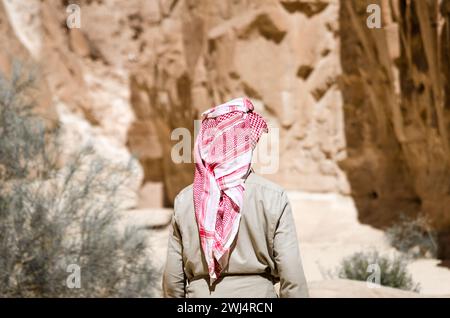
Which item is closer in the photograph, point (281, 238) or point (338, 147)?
point (281, 238)

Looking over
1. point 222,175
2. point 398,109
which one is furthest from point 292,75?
point 222,175

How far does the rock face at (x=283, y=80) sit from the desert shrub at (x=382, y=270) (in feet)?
4.36

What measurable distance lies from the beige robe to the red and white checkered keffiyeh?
0.13 feet

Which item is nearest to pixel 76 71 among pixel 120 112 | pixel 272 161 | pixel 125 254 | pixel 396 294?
pixel 120 112

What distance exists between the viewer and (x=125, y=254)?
26.5 ft

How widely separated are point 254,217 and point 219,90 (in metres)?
9.95

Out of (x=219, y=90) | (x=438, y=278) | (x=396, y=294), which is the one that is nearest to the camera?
(x=396, y=294)

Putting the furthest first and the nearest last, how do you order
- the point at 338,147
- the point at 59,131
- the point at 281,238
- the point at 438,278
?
the point at 338,147
the point at 59,131
the point at 438,278
the point at 281,238

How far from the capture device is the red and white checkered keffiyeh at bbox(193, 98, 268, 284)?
2.69 metres

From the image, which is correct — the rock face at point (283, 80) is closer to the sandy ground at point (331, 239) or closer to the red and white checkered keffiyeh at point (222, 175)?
the sandy ground at point (331, 239)

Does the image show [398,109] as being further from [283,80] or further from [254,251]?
[254,251]

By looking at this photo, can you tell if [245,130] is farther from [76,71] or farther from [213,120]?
[76,71]

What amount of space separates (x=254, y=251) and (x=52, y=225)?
5053 millimetres

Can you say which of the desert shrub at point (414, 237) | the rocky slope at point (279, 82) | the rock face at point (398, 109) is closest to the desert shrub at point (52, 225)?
the rocky slope at point (279, 82)
